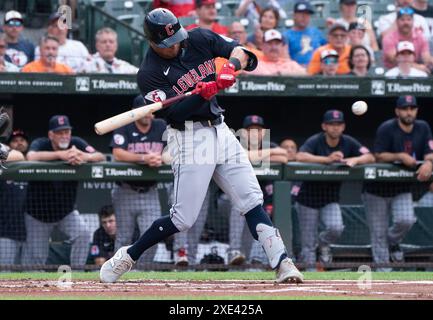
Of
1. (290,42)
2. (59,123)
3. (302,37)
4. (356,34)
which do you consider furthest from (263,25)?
(59,123)

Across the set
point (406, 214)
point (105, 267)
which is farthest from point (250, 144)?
point (105, 267)

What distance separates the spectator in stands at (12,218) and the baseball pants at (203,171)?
10.8ft

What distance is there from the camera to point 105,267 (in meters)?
6.71

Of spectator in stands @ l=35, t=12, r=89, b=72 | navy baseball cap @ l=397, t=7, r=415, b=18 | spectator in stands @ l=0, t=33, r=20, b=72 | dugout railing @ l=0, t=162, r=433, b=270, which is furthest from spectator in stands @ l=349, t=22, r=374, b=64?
spectator in stands @ l=0, t=33, r=20, b=72

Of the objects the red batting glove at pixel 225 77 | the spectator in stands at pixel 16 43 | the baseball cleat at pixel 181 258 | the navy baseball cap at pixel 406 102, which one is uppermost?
the spectator in stands at pixel 16 43

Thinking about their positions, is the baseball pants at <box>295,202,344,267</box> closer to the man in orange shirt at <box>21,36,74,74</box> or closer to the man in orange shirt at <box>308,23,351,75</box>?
the man in orange shirt at <box>308,23,351,75</box>

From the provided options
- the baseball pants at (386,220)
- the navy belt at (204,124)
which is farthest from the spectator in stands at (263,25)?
the navy belt at (204,124)

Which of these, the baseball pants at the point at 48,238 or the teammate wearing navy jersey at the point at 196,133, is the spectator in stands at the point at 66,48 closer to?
the baseball pants at the point at 48,238

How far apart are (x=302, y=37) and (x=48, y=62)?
9.71ft

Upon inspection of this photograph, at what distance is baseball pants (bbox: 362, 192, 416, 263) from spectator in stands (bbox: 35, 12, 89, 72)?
3.23 meters

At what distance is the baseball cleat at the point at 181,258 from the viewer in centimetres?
918

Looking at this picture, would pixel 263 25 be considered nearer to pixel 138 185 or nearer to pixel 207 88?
pixel 138 185

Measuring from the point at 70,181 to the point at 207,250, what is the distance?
1462mm
